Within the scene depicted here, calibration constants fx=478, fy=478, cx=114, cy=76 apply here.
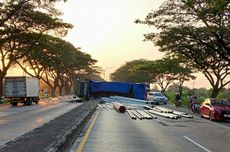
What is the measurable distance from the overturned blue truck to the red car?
103 ft

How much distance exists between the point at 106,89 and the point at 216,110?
36854 mm

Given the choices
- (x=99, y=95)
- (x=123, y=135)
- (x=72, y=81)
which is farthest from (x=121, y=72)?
(x=123, y=135)

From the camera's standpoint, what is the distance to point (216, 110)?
101 feet

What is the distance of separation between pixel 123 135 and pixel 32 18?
106ft

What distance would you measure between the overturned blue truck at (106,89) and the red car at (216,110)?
31504mm

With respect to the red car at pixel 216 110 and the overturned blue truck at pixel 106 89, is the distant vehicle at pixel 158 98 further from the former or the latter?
the red car at pixel 216 110

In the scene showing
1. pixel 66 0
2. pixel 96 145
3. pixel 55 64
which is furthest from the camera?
pixel 55 64

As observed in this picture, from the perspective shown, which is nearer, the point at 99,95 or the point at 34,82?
the point at 34,82

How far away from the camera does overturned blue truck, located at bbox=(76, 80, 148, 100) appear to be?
65562 millimetres

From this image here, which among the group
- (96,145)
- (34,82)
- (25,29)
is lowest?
(96,145)

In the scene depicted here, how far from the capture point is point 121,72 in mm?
140500

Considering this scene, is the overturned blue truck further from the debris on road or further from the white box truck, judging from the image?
the white box truck

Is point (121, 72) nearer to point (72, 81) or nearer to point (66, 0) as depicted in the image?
point (72, 81)

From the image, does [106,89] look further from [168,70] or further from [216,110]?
[216,110]
